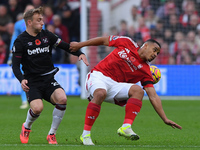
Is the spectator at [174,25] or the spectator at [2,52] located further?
the spectator at [2,52]

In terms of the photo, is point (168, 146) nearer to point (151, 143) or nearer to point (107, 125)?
point (151, 143)

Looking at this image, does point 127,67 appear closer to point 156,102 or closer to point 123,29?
point 156,102

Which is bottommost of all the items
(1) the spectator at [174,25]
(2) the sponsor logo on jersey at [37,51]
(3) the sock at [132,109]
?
(1) the spectator at [174,25]

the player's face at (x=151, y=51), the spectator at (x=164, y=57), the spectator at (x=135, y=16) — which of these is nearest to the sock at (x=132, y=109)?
the player's face at (x=151, y=51)

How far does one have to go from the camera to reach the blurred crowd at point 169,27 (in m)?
15.9

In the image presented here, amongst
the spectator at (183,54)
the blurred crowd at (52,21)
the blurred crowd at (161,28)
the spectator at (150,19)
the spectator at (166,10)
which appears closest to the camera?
the spectator at (183,54)

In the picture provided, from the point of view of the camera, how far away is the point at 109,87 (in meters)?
6.42

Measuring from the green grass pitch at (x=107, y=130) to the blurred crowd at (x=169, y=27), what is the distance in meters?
3.66

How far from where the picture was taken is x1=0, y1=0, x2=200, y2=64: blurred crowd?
1579cm

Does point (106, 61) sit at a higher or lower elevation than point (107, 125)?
higher

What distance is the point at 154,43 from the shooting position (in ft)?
21.3

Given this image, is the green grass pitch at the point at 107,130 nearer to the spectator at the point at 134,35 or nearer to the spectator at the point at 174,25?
the spectator at the point at 134,35

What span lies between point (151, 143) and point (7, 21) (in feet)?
39.4

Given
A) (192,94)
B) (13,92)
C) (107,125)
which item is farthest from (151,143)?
(13,92)
